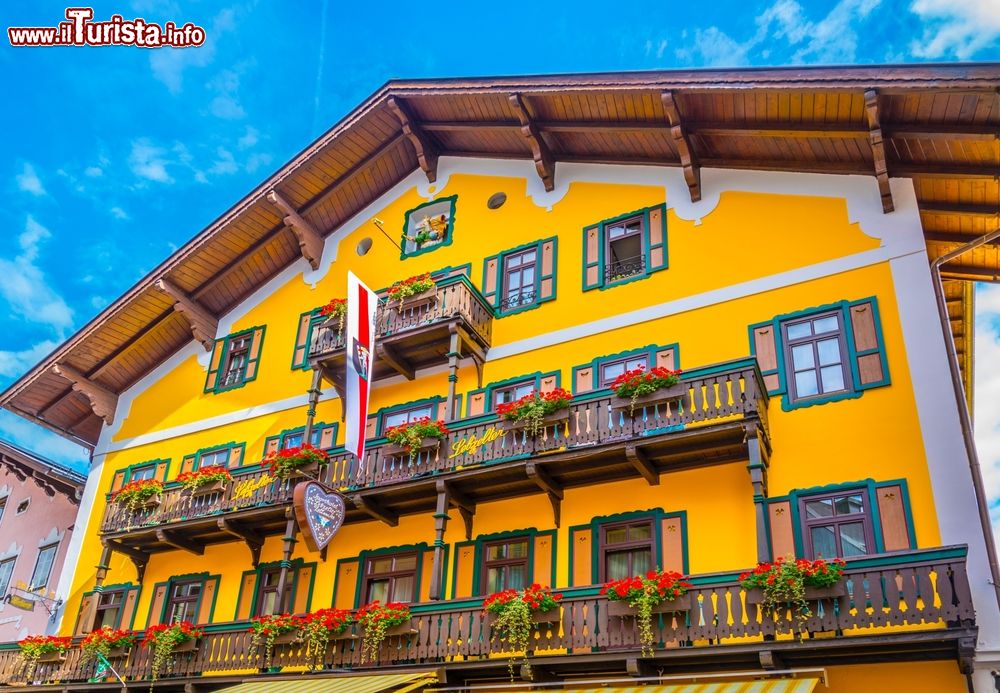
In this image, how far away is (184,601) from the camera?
21.7 m

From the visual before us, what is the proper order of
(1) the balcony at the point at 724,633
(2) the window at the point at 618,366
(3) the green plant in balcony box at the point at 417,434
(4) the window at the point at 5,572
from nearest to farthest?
(1) the balcony at the point at 724,633 → (2) the window at the point at 618,366 → (3) the green plant in balcony box at the point at 417,434 → (4) the window at the point at 5,572

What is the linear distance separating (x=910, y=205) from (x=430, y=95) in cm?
1090

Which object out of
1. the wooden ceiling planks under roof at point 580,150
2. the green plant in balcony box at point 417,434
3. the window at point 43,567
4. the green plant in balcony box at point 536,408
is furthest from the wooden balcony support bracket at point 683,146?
the window at point 43,567

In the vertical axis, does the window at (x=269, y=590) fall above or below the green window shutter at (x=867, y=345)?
below

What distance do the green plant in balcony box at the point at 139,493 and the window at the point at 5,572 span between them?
8226 mm

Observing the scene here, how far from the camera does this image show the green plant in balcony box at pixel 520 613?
47.9 feet

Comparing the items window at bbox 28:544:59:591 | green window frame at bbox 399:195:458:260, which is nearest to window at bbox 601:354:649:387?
green window frame at bbox 399:195:458:260

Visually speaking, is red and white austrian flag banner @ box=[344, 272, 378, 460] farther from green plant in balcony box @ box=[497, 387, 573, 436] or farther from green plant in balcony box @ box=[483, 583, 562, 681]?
green plant in balcony box @ box=[483, 583, 562, 681]

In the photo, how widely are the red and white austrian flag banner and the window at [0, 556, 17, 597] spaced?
15.5 meters

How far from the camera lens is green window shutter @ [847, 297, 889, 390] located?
15.0 meters

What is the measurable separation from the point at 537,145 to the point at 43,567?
1897cm

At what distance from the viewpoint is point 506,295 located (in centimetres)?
2080

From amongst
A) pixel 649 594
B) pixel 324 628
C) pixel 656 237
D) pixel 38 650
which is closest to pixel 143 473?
pixel 38 650

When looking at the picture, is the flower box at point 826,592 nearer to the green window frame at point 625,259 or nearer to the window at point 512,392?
the window at point 512,392
